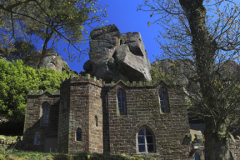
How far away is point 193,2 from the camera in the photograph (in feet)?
40.0

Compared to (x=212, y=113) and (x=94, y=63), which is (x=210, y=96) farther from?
(x=94, y=63)

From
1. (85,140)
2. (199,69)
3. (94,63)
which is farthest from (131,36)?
(199,69)

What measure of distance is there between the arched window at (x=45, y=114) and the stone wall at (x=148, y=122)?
5608 millimetres

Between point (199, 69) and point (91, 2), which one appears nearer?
point (199, 69)

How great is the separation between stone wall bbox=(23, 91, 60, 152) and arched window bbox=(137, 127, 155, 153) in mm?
7025

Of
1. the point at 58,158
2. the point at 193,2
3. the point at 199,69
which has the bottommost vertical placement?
the point at 58,158

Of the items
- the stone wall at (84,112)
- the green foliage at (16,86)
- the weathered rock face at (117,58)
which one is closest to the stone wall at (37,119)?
the stone wall at (84,112)

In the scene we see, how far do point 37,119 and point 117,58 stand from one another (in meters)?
16.1

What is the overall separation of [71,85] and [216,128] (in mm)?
11778

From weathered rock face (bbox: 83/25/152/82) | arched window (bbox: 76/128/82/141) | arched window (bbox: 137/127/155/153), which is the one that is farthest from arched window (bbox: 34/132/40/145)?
weathered rock face (bbox: 83/25/152/82)

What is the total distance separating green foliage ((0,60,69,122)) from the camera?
24.6m

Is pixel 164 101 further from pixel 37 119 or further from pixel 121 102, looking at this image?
pixel 37 119

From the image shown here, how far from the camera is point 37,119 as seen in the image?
20.5 metres

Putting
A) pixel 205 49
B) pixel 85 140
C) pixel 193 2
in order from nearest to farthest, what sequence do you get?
1. pixel 205 49
2. pixel 193 2
3. pixel 85 140
